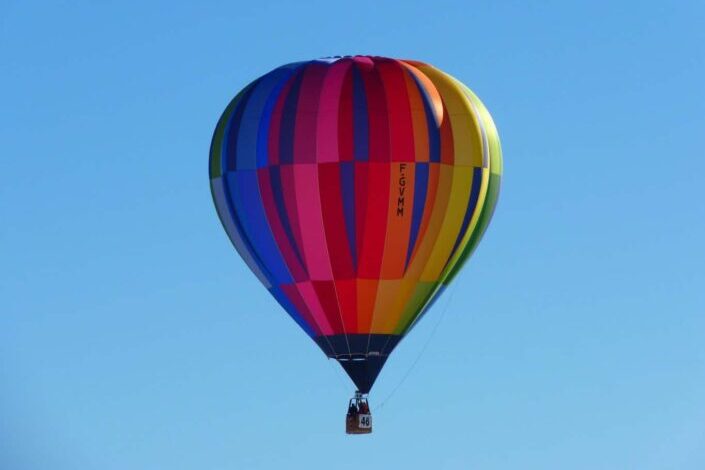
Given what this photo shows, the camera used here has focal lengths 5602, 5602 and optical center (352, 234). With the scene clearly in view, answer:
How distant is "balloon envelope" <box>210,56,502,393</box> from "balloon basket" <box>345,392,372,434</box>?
0.44 metres

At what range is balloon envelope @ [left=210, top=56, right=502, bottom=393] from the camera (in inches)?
5084

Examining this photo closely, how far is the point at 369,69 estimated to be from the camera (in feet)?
427

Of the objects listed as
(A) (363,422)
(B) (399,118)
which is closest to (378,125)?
(B) (399,118)

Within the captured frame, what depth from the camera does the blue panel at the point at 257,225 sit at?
130m

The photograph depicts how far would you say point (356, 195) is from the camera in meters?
129

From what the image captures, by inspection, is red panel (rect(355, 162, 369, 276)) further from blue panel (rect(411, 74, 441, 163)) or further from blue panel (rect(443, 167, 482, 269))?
blue panel (rect(443, 167, 482, 269))

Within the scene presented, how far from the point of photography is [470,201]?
13012 centimetres

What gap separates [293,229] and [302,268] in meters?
0.96

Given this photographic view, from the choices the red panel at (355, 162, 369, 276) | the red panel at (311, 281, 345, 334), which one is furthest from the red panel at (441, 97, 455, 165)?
the red panel at (311, 281, 345, 334)

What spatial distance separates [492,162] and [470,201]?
4.51 feet

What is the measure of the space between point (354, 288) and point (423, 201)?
101 inches

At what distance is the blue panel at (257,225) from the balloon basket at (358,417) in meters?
3.22

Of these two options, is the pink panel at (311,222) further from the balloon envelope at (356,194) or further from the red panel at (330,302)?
the red panel at (330,302)

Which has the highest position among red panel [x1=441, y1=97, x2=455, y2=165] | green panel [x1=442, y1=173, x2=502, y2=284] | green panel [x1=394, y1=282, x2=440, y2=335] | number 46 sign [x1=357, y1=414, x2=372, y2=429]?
red panel [x1=441, y1=97, x2=455, y2=165]
